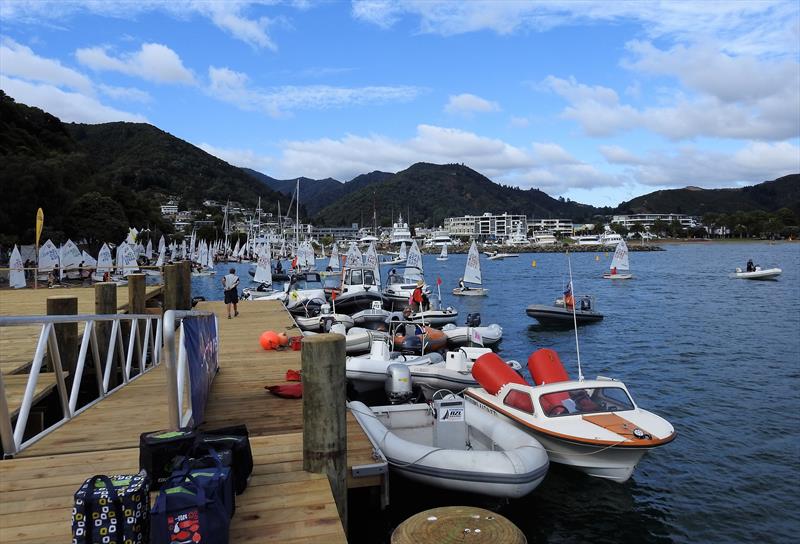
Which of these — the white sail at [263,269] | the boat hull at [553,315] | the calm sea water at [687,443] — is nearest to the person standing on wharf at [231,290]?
the calm sea water at [687,443]

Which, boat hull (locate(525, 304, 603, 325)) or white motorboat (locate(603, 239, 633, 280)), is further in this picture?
white motorboat (locate(603, 239, 633, 280))

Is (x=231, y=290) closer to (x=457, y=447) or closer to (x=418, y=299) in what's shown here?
(x=418, y=299)

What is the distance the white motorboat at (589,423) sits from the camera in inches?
369

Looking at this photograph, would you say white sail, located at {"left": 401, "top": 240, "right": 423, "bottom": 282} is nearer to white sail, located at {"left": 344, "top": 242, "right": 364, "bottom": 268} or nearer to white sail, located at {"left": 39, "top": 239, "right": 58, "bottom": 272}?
white sail, located at {"left": 344, "top": 242, "right": 364, "bottom": 268}

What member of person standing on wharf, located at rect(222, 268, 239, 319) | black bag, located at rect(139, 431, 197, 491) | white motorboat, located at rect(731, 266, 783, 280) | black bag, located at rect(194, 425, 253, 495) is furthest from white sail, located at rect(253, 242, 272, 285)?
white motorboat, located at rect(731, 266, 783, 280)

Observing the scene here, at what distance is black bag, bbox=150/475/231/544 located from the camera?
3400 mm

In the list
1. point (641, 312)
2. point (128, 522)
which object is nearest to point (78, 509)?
point (128, 522)

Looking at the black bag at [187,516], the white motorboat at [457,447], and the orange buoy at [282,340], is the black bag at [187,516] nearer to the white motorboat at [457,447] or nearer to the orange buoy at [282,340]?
Result: the white motorboat at [457,447]

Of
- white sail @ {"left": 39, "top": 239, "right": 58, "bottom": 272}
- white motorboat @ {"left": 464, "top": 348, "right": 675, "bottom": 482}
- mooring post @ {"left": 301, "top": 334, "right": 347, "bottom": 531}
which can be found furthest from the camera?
white sail @ {"left": 39, "top": 239, "right": 58, "bottom": 272}

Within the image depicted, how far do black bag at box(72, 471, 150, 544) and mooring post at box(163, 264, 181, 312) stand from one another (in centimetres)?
972

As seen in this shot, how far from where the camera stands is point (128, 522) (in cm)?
339

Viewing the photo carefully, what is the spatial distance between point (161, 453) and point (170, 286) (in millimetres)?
9237

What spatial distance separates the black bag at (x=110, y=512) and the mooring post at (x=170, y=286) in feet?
31.9

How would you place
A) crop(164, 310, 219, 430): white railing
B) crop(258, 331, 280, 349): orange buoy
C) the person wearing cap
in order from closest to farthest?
crop(164, 310, 219, 430): white railing
crop(258, 331, 280, 349): orange buoy
the person wearing cap
